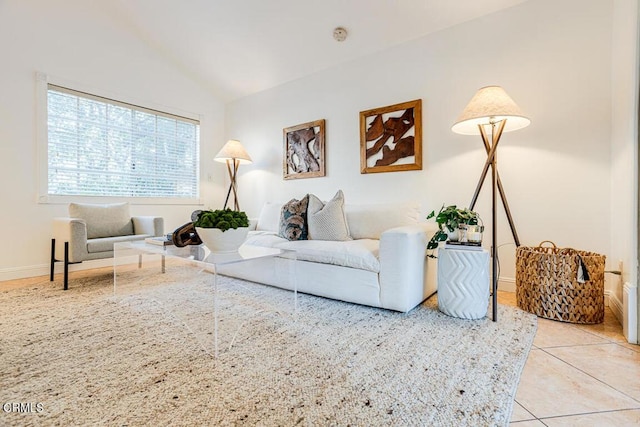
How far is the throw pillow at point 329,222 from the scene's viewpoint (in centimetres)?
263

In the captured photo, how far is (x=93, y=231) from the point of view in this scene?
3141 millimetres

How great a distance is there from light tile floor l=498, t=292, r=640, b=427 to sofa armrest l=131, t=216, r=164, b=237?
3.42 m

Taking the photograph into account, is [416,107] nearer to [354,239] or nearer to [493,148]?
[493,148]

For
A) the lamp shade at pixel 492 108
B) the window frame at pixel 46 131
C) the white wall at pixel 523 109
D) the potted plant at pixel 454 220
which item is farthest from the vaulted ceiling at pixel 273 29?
the potted plant at pixel 454 220

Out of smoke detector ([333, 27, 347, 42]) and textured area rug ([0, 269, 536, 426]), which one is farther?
smoke detector ([333, 27, 347, 42])

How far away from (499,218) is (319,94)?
244 cm

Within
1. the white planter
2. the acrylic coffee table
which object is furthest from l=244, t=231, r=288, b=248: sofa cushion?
the white planter

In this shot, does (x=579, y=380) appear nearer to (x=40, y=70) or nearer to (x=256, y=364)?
(x=256, y=364)

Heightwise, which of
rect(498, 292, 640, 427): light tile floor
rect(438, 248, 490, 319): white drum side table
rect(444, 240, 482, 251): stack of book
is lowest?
rect(498, 292, 640, 427): light tile floor

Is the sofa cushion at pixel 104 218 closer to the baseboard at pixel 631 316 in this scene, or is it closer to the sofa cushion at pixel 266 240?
the sofa cushion at pixel 266 240

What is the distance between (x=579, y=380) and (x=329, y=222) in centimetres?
182

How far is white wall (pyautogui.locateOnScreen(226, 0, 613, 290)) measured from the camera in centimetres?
224

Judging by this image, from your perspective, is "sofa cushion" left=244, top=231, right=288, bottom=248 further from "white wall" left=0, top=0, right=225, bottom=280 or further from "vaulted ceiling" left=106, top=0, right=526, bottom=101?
"vaulted ceiling" left=106, top=0, right=526, bottom=101

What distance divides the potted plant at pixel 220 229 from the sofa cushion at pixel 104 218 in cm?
192
